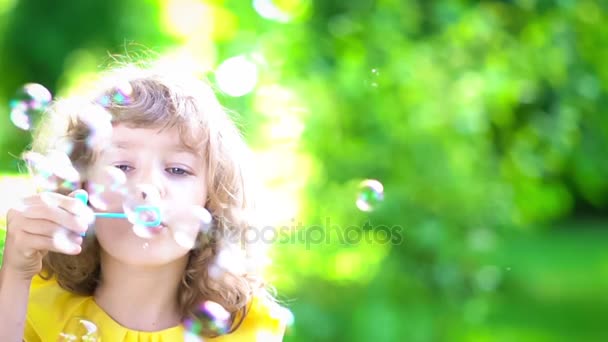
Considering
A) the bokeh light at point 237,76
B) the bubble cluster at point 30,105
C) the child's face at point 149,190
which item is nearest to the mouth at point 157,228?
the child's face at point 149,190

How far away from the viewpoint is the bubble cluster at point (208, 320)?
146 cm

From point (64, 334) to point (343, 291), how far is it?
1.89 metres

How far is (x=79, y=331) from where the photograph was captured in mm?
1433

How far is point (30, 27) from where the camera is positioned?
3.56 metres

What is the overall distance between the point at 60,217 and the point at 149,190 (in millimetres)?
124

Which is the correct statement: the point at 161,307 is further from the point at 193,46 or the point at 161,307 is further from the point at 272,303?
the point at 193,46

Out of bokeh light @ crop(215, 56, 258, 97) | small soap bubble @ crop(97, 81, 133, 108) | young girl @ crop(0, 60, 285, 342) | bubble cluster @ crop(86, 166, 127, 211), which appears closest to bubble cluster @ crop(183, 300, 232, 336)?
young girl @ crop(0, 60, 285, 342)

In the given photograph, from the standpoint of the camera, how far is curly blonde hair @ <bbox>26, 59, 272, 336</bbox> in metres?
1.45

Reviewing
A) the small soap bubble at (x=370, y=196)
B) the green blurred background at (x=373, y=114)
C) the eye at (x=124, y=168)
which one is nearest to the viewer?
the eye at (x=124, y=168)

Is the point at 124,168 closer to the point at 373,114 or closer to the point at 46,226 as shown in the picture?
the point at 46,226

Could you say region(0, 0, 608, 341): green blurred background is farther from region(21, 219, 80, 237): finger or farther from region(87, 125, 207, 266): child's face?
region(21, 219, 80, 237): finger

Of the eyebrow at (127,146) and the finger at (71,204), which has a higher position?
the eyebrow at (127,146)

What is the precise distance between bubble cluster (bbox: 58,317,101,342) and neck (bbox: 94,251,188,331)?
0.03 meters

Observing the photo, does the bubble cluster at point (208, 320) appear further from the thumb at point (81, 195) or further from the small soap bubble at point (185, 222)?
the thumb at point (81, 195)
